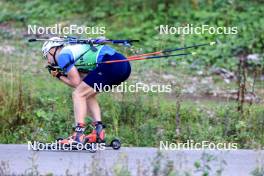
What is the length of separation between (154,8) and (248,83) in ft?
14.6

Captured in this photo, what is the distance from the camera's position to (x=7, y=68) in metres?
12.3

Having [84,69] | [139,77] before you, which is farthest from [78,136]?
[139,77]

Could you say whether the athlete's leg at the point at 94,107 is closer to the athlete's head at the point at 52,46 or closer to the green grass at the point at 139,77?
the athlete's head at the point at 52,46

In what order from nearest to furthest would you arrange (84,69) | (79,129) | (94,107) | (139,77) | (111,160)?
(111,160) < (79,129) < (84,69) < (94,107) < (139,77)

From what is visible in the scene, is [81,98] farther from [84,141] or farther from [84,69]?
[84,141]

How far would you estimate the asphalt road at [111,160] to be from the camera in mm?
8047

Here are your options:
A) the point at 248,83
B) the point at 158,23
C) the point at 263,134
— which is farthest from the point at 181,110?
the point at 158,23

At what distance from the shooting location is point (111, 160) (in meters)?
8.83

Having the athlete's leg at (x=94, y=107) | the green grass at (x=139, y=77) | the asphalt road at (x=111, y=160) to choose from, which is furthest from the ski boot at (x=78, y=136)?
the green grass at (x=139, y=77)

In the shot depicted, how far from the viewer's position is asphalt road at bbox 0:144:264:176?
8047 mm

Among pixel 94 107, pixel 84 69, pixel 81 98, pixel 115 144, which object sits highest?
pixel 84 69

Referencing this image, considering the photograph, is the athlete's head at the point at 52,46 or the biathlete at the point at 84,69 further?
the athlete's head at the point at 52,46

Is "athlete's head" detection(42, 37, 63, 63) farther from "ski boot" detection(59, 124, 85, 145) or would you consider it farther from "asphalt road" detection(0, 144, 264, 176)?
"asphalt road" detection(0, 144, 264, 176)

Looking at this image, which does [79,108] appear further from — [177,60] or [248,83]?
[177,60]
